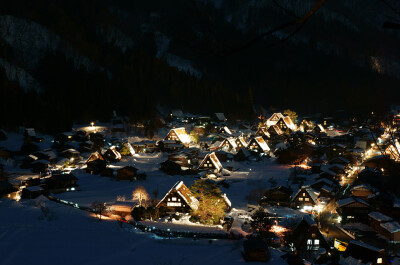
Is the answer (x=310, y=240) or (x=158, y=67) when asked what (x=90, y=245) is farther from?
(x=158, y=67)

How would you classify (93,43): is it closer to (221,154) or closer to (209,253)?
(221,154)

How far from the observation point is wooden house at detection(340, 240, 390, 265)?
12.9 metres

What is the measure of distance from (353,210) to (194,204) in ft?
36.8

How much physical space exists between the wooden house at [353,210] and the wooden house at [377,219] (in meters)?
0.60

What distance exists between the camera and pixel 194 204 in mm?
20000

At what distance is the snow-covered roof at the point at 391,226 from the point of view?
1581cm

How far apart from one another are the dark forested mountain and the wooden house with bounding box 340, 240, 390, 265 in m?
20.4

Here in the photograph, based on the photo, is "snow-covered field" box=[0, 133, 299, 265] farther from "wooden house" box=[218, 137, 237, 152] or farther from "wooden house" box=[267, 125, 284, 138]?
"wooden house" box=[267, 125, 284, 138]

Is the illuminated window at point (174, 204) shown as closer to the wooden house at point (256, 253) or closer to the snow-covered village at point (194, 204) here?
the snow-covered village at point (194, 204)

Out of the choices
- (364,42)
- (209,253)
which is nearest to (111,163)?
(209,253)

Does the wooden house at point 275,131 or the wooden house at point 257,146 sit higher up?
the wooden house at point 275,131

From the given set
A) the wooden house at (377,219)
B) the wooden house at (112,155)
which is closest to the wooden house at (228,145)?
the wooden house at (112,155)

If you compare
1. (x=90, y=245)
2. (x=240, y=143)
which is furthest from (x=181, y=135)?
(x=90, y=245)

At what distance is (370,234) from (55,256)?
18.2m
